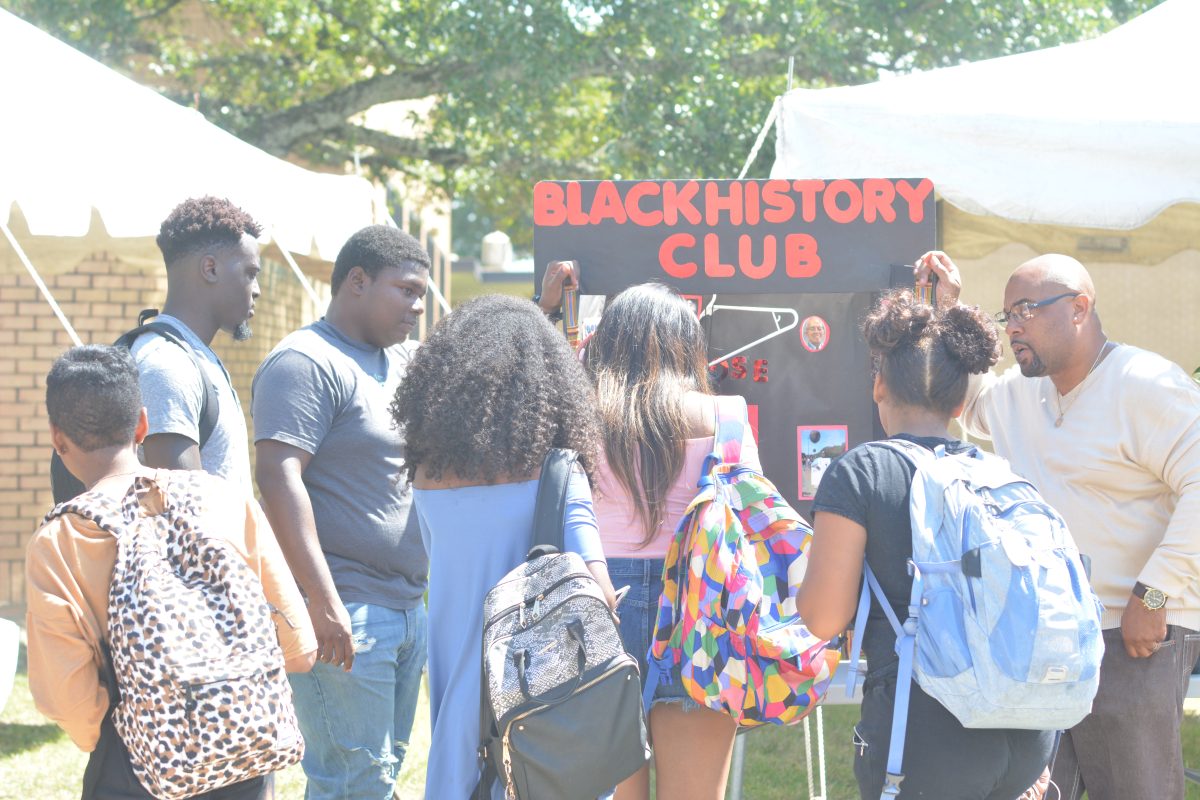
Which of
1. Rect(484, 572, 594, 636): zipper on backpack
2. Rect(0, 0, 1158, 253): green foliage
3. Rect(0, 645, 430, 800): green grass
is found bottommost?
Rect(0, 645, 430, 800): green grass

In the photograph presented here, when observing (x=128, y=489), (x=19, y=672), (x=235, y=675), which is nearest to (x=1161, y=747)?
(x=235, y=675)

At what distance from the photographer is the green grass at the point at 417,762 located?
489 cm

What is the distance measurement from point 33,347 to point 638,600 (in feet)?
23.0

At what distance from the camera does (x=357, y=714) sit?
9.89ft

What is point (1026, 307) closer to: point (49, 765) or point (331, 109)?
point (49, 765)

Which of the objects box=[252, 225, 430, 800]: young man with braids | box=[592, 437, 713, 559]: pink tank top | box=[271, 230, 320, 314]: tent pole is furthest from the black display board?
box=[271, 230, 320, 314]: tent pole

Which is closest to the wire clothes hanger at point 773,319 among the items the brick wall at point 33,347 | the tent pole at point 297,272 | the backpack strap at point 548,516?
the backpack strap at point 548,516

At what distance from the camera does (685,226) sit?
3.61m

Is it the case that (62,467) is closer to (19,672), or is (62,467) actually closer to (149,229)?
(149,229)

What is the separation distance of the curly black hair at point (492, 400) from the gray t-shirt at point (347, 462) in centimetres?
45

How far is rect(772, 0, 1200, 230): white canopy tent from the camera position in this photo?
4012 millimetres

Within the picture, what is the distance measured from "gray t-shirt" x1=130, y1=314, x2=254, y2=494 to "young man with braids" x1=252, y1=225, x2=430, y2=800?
0.26 feet

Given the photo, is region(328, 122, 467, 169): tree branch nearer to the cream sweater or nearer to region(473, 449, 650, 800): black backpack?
the cream sweater

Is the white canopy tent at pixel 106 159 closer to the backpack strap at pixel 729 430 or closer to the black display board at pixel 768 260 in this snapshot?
the black display board at pixel 768 260
